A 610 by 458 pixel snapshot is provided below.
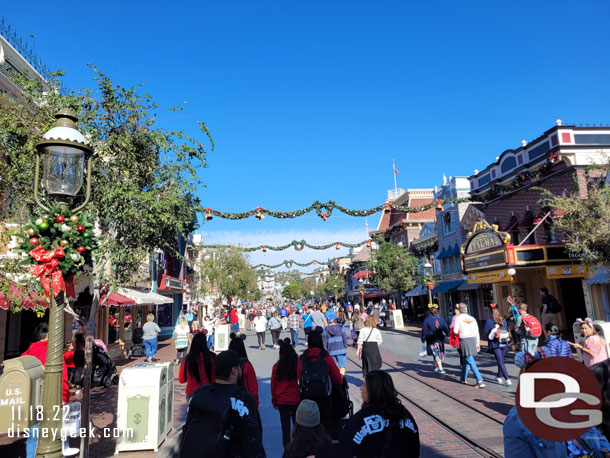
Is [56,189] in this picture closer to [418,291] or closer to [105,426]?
[105,426]

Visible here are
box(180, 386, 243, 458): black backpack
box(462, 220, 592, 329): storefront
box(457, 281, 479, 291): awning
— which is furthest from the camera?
box(457, 281, 479, 291): awning

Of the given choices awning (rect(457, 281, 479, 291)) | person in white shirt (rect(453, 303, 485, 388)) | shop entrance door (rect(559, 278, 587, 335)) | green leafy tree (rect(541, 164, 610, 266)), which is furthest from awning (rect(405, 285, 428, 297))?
person in white shirt (rect(453, 303, 485, 388))

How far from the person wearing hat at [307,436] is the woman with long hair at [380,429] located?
9.5 inches

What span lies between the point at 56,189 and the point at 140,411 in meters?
3.68

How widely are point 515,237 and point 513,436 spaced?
21.7 metres

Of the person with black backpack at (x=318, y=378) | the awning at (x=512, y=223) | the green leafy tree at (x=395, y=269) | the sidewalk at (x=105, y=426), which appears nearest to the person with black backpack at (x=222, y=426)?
the person with black backpack at (x=318, y=378)

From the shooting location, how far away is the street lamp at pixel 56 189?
3875 mm

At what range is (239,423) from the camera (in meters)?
3.15

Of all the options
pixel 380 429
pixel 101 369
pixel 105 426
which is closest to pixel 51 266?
pixel 380 429

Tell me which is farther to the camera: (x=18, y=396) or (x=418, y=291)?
(x=418, y=291)

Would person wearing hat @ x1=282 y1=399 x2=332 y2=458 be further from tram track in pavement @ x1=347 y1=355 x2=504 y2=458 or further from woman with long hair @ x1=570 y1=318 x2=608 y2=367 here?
woman with long hair @ x1=570 y1=318 x2=608 y2=367

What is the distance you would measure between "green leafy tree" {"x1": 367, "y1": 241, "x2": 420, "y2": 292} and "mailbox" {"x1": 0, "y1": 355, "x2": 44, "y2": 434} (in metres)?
27.7

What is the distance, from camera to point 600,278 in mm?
17094

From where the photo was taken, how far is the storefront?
17719 millimetres
